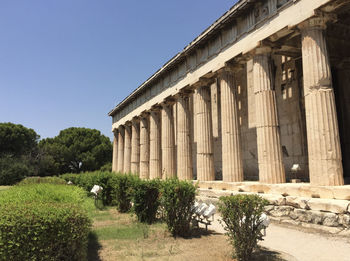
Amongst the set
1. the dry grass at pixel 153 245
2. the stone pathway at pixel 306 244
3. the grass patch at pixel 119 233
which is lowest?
the stone pathway at pixel 306 244

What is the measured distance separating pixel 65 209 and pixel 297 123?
42.2 feet

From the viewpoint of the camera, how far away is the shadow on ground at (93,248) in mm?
5651

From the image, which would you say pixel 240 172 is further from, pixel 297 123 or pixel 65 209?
pixel 65 209

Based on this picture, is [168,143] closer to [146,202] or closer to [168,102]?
[168,102]

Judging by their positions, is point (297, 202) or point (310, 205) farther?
point (297, 202)

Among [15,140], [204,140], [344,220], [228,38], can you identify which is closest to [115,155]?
[15,140]

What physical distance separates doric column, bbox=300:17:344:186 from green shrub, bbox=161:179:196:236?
459 centimetres

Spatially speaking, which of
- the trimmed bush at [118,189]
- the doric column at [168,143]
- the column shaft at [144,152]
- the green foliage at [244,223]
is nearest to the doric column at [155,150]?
the doric column at [168,143]

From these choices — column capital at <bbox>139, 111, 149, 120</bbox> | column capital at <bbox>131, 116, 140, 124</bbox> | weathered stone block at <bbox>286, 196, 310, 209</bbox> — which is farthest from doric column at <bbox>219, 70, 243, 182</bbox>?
column capital at <bbox>131, 116, 140, 124</bbox>

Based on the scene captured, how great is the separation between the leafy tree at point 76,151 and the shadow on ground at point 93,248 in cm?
3862

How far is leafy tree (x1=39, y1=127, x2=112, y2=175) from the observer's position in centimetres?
4419

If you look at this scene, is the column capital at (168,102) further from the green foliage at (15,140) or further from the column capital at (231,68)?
the green foliage at (15,140)

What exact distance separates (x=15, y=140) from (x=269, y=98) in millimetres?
40207

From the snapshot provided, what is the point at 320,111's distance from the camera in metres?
9.13
